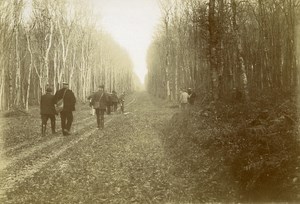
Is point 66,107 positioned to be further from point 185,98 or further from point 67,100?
point 185,98

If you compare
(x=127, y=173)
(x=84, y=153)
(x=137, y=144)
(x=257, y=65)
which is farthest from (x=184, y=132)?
(x=257, y=65)

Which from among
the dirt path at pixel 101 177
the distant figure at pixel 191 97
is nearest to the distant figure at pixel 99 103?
the dirt path at pixel 101 177

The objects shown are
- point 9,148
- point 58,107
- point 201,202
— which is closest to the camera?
point 201,202

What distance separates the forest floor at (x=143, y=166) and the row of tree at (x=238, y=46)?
220 inches

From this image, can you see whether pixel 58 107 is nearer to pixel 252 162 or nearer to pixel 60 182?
pixel 60 182

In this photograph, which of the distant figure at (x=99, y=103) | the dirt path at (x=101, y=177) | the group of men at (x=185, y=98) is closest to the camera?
the dirt path at (x=101, y=177)

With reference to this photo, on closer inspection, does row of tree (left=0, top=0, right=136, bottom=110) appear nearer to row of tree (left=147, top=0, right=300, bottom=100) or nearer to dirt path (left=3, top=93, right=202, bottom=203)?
row of tree (left=147, top=0, right=300, bottom=100)

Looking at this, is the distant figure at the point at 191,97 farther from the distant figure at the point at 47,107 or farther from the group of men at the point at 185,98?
the distant figure at the point at 47,107

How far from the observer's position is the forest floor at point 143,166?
694 centimetres

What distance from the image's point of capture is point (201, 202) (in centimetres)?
671

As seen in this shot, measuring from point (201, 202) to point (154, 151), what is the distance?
5230 millimetres

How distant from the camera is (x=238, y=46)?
18.9 meters

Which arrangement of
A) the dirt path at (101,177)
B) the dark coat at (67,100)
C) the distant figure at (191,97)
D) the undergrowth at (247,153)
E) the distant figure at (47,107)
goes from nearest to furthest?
the undergrowth at (247,153), the dirt path at (101,177), the distant figure at (47,107), the dark coat at (67,100), the distant figure at (191,97)

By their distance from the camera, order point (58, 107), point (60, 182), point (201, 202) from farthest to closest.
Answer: point (58, 107) → point (60, 182) → point (201, 202)
